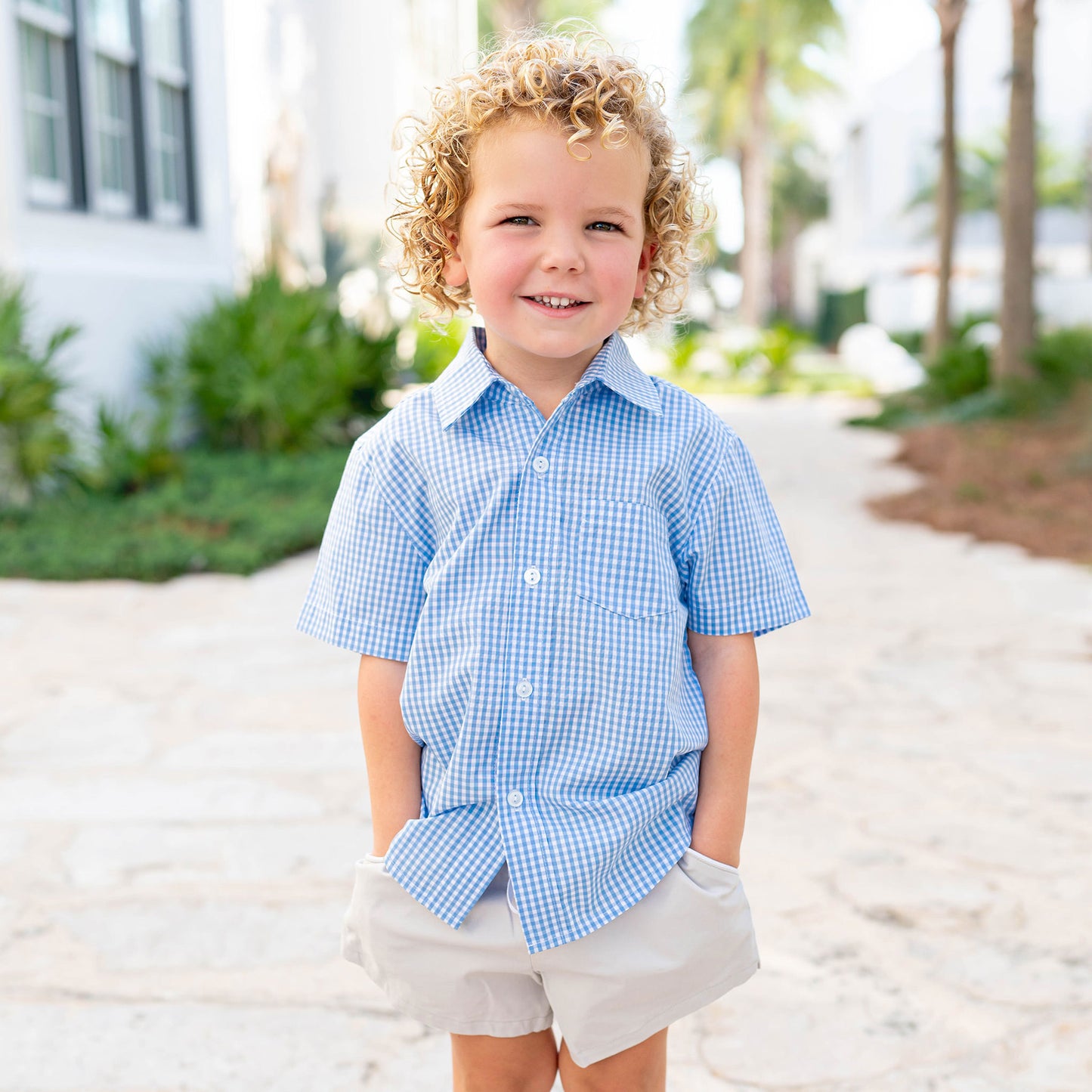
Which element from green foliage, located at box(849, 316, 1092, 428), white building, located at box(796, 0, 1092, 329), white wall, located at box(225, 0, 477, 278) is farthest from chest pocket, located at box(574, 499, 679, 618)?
white building, located at box(796, 0, 1092, 329)

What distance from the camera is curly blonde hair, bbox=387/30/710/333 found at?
135 cm

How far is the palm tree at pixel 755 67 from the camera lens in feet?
85.1

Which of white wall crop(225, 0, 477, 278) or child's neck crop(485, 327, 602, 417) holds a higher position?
white wall crop(225, 0, 477, 278)

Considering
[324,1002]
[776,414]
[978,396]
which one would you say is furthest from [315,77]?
[324,1002]

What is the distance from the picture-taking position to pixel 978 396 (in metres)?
11.4

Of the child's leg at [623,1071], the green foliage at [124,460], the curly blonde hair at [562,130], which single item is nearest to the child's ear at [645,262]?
the curly blonde hair at [562,130]

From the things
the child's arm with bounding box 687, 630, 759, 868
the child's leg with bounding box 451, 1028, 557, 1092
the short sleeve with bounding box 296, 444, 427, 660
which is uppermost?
the short sleeve with bounding box 296, 444, 427, 660

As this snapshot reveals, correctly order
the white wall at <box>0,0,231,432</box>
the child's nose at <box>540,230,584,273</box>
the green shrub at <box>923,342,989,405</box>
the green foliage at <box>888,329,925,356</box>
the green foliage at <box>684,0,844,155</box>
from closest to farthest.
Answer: the child's nose at <box>540,230,584,273</box> → the white wall at <box>0,0,231,432</box> → the green shrub at <box>923,342,989,405</box> → the green foliage at <box>888,329,925,356</box> → the green foliage at <box>684,0,844,155</box>

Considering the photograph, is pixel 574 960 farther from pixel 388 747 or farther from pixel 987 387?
pixel 987 387

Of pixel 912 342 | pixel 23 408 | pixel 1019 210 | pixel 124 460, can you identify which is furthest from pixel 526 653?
pixel 912 342

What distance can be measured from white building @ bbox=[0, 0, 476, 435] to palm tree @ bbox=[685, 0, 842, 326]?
46.8 feet

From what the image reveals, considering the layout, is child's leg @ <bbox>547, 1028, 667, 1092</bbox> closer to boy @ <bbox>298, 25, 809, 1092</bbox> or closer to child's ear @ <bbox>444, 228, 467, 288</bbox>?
boy @ <bbox>298, 25, 809, 1092</bbox>

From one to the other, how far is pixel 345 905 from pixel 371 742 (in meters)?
1.24

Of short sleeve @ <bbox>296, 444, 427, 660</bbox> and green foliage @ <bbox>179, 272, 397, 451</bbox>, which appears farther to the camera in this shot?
green foliage @ <bbox>179, 272, 397, 451</bbox>
